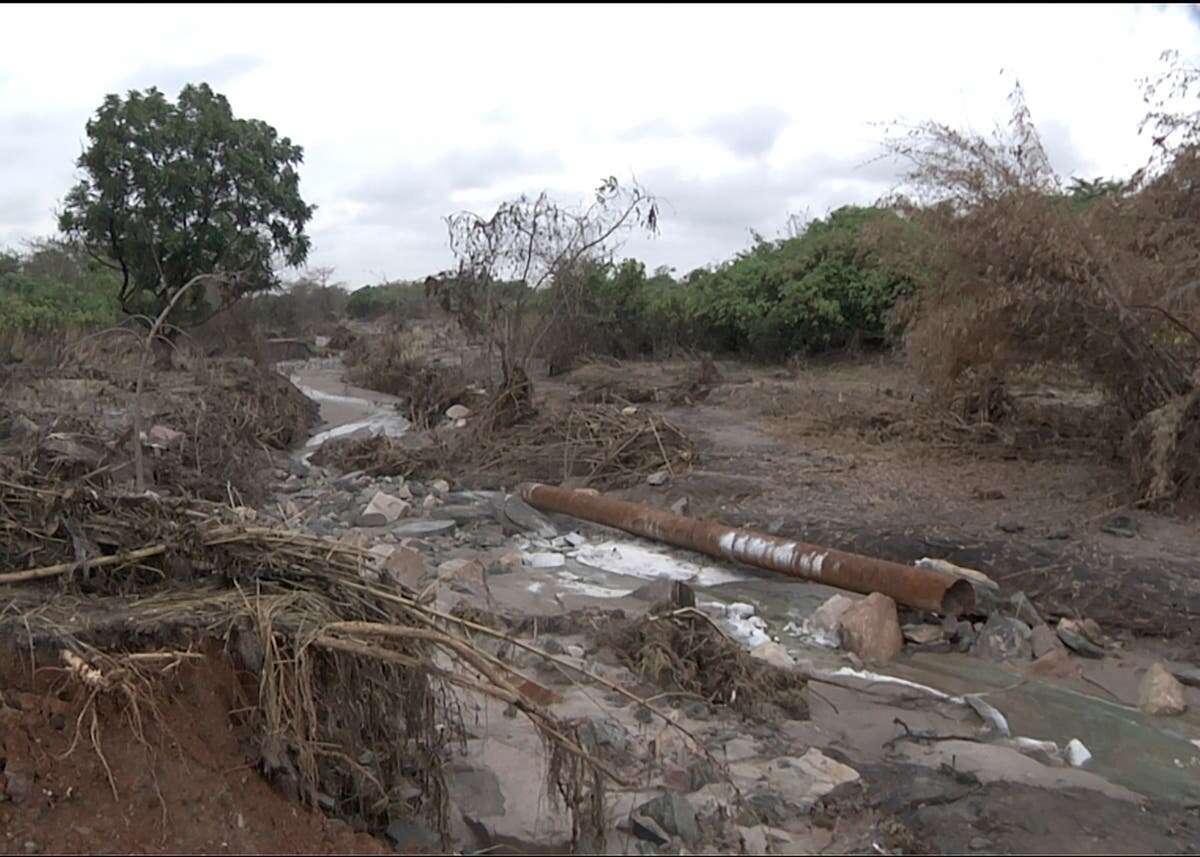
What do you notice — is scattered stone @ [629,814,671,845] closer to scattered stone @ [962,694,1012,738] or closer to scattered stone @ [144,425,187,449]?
scattered stone @ [962,694,1012,738]

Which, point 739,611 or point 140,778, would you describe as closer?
point 140,778

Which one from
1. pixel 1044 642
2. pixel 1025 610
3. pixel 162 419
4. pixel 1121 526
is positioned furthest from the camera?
pixel 162 419

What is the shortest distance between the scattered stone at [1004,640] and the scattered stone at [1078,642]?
0.22m

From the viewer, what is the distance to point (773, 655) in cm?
634

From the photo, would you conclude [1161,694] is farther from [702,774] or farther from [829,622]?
[702,774]

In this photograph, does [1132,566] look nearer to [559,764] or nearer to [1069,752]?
[1069,752]

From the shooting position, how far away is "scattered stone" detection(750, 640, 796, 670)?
6.18 meters

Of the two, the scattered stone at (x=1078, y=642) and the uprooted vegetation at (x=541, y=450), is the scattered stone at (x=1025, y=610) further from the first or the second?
the uprooted vegetation at (x=541, y=450)

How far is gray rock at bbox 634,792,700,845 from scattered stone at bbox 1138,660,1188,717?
343cm

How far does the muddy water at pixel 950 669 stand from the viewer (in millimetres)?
5266

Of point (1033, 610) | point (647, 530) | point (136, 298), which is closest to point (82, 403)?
point (647, 530)

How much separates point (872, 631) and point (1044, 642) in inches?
44.8

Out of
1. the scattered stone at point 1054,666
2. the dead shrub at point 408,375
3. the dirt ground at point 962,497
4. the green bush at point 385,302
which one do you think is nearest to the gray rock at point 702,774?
the scattered stone at point 1054,666

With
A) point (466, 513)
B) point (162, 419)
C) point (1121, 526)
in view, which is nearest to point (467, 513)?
point (466, 513)
